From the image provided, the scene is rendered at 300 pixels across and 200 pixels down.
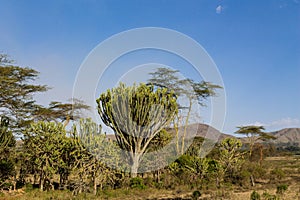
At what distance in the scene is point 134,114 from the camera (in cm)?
1357

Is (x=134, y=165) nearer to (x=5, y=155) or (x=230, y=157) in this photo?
(x=230, y=157)

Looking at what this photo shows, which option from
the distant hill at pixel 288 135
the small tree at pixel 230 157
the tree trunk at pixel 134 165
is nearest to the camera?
the tree trunk at pixel 134 165

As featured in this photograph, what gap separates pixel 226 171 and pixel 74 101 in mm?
12657

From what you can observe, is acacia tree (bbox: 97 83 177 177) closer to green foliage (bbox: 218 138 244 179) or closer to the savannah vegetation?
the savannah vegetation

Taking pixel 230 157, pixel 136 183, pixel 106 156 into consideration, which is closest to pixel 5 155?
pixel 106 156

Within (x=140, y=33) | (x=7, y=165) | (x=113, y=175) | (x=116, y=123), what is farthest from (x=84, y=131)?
(x=140, y=33)

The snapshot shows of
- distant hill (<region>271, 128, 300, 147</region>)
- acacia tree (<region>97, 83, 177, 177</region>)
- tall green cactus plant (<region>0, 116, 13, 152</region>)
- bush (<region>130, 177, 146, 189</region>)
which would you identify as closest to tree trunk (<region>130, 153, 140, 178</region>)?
acacia tree (<region>97, 83, 177, 177</region>)

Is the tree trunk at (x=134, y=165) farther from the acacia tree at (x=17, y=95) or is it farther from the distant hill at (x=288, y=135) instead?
the distant hill at (x=288, y=135)

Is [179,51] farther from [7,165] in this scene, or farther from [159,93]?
[7,165]

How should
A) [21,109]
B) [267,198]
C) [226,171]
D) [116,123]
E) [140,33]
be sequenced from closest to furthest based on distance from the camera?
[267,198]
[140,33]
[116,123]
[21,109]
[226,171]

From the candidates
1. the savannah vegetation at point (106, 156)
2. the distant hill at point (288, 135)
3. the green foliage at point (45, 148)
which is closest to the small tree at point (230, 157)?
the savannah vegetation at point (106, 156)

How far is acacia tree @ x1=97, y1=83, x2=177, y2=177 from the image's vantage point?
44.4ft

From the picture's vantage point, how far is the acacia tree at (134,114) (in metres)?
13.5

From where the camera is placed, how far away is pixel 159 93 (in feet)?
47.8
